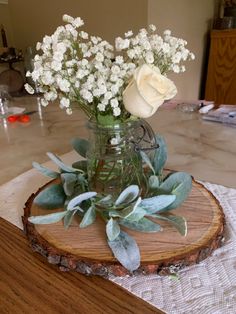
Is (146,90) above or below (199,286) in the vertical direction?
above

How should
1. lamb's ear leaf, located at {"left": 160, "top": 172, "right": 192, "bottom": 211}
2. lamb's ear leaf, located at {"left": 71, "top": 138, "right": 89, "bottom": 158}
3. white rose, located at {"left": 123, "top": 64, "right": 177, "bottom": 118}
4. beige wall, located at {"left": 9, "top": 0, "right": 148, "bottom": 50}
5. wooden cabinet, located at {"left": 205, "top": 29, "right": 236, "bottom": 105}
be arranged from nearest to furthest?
white rose, located at {"left": 123, "top": 64, "right": 177, "bottom": 118}, lamb's ear leaf, located at {"left": 160, "top": 172, "right": 192, "bottom": 211}, lamb's ear leaf, located at {"left": 71, "top": 138, "right": 89, "bottom": 158}, beige wall, located at {"left": 9, "top": 0, "right": 148, "bottom": 50}, wooden cabinet, located at {"left": 205, "top": 29, "right": 236, "bottom": 105}

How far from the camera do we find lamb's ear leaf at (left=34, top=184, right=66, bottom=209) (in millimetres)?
512

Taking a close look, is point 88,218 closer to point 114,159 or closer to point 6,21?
point 114,159

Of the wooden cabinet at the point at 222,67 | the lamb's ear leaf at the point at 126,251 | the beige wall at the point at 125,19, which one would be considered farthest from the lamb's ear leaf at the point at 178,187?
the wooden cabinet at the point at 222,67

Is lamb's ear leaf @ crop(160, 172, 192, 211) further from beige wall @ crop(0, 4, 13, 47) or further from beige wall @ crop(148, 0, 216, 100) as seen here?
beige wall @ crop(0, 4, 13, 47)

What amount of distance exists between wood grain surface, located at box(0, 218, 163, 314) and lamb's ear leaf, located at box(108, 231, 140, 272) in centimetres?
4

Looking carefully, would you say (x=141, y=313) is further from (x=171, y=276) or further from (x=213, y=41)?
(x=213, y=41)

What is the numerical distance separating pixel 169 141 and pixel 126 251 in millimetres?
560

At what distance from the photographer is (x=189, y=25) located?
196 cm

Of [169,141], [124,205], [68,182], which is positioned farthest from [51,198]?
[169,141]

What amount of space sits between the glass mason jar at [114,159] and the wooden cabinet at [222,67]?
6.01 feet

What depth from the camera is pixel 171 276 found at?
42 centimetres

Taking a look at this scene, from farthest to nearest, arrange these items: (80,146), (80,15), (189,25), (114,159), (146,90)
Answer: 1. (189,25)
2. (80,15)
3. (80,146)
4. (114,159)
5. (146,90)

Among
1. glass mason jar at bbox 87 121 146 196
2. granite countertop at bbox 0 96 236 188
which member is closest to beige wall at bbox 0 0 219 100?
granite countertop at bbox 0 96 236 188
